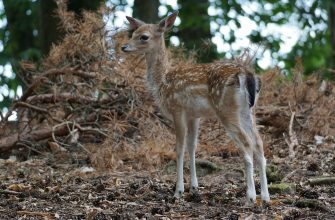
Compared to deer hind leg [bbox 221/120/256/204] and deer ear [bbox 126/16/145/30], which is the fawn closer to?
deer hind leg [bbox 221/120/256/204]

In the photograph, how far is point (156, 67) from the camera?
7512 mm

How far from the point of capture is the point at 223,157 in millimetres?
8930

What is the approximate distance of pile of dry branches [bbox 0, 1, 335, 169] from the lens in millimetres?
9008

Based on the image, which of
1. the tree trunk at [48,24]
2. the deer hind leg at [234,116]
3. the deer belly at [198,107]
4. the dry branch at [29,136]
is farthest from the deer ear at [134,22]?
the tree trunk at [48,24]

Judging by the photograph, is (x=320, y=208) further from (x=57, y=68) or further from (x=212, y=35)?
(x=212, y=35)

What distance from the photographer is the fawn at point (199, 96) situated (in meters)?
6.33

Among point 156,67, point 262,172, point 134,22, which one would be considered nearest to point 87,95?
A: point 134,22

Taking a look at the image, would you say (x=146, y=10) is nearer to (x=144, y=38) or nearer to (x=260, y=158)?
(x=144, y=38)

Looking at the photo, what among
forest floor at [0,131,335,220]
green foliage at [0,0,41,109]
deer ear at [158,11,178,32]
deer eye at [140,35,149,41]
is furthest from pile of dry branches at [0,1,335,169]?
green foliage at [0,0,41,109]

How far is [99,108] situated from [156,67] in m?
2.13

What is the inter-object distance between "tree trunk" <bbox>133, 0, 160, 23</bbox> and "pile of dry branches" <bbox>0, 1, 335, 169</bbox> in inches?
159

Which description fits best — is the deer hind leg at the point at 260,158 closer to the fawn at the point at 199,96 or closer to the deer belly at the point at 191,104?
the fawn at the point at 199,96

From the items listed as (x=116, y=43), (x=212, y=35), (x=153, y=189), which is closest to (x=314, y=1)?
(x=212, y=35)

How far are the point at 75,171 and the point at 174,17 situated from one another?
2.19m
